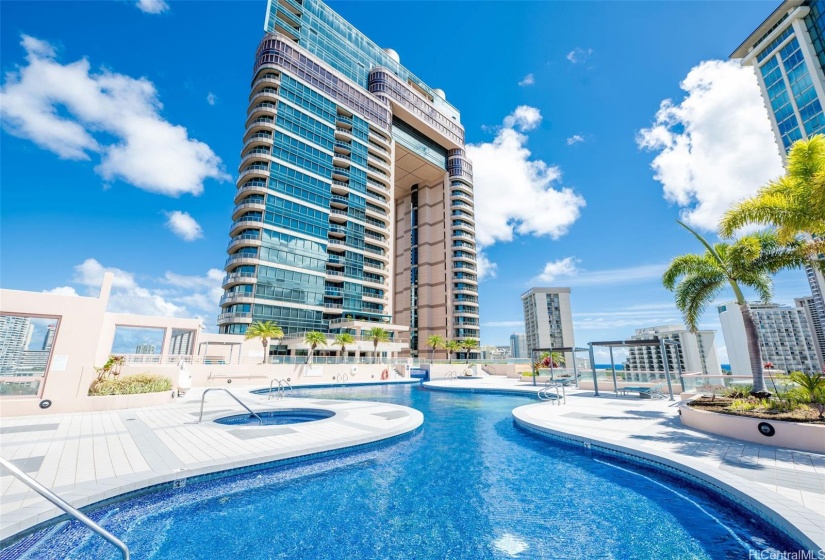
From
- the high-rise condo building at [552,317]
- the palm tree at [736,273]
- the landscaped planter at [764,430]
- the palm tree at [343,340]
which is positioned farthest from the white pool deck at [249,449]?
the high-rise condo building at [552,317]

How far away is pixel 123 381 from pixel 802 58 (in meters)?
64.2

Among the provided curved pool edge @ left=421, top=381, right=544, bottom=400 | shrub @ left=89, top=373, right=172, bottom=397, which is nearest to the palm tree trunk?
curved pool edge @ left=421, top=381, right=544, bottom=400

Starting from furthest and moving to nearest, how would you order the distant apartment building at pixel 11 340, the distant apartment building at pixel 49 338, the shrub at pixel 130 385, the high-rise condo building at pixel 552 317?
the high-rise condo building at pixel 552 317
the shrub at pixel 130 385
the distant apartment building at pixel 49 338
the distant apartment building at pixel 11 340

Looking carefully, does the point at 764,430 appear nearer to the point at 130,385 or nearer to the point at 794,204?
the point at 794,204

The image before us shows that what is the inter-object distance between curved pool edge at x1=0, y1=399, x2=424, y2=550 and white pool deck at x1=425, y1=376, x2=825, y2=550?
5834 millimetres

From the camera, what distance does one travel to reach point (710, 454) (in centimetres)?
749

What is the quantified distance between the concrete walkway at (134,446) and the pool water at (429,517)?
0.37 meters

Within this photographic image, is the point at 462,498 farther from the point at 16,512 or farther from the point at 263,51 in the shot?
the point at 263,51

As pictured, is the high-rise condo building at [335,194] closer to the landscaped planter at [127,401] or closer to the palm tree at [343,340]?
the palm tree at [343,340]

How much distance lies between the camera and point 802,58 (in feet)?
110

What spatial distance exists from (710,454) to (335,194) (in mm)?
50869

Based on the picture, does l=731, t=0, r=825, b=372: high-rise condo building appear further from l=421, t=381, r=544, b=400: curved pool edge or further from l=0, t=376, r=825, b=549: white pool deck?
l=0, t=376, r=825, b=549: white pool deck

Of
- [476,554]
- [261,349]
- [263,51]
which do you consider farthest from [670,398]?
[263,51]

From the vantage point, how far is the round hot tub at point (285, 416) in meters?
12.6
